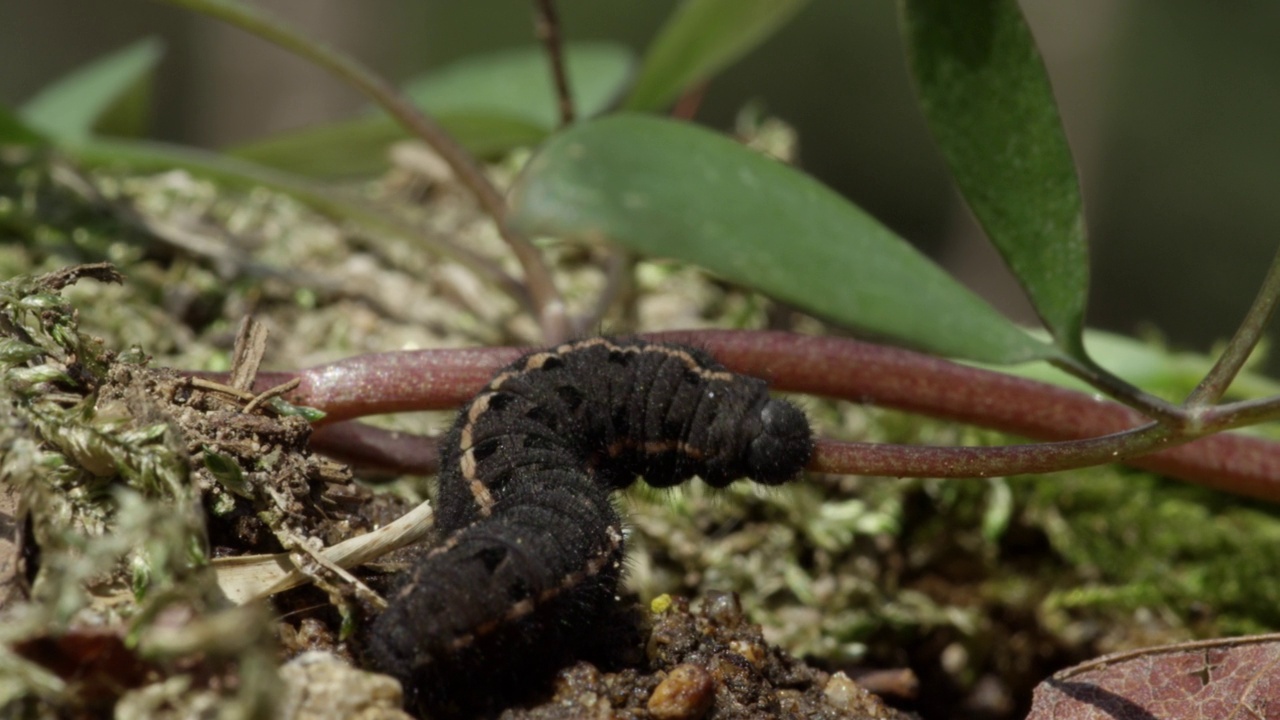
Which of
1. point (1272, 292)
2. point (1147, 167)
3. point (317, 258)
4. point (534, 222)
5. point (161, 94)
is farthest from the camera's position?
point (1147, 167)

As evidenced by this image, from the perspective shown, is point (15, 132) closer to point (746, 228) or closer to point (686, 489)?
point (686, 489)

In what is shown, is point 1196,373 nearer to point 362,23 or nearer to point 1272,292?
point 1272,292

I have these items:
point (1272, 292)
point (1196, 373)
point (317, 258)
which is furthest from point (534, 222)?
point (1196, 373)

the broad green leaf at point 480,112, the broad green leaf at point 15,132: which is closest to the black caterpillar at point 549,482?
the broad green leaf at point 480,112

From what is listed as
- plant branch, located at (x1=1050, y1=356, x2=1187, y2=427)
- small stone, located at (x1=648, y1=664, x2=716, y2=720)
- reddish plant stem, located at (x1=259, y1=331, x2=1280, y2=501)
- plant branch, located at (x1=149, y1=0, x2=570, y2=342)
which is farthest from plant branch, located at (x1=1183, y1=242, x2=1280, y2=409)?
A: plant branch, located at (x1=149, y1=0, x2=570, y2=342)

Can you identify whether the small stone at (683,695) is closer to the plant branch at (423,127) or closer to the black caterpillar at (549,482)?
the black caterpillar at (549,482)

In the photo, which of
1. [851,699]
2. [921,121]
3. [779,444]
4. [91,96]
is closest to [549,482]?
[779,444]
